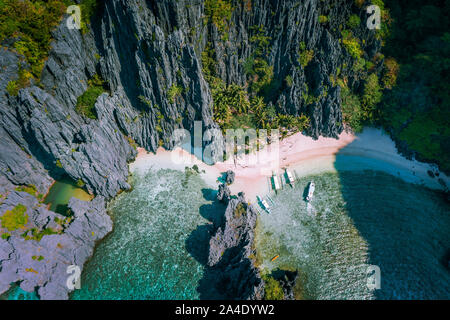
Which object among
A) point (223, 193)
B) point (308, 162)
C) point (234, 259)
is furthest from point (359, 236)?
point (223, 193)

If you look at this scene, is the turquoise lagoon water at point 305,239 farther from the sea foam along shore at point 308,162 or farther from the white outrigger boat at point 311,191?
the sea foam along shore at point 308,162

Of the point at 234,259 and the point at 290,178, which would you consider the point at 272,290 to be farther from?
the point at 290,178

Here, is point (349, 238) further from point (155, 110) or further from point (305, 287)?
point (155, 110)

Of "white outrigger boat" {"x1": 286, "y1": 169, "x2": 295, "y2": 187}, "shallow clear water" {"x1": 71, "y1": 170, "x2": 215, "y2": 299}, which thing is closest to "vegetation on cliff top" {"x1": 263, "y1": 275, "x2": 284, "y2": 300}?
"shallow clear water" {"x1": 71, "y1": 170, "x2": 215, "y2": 299}

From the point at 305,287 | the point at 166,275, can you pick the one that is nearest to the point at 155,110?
the point at 166,275
